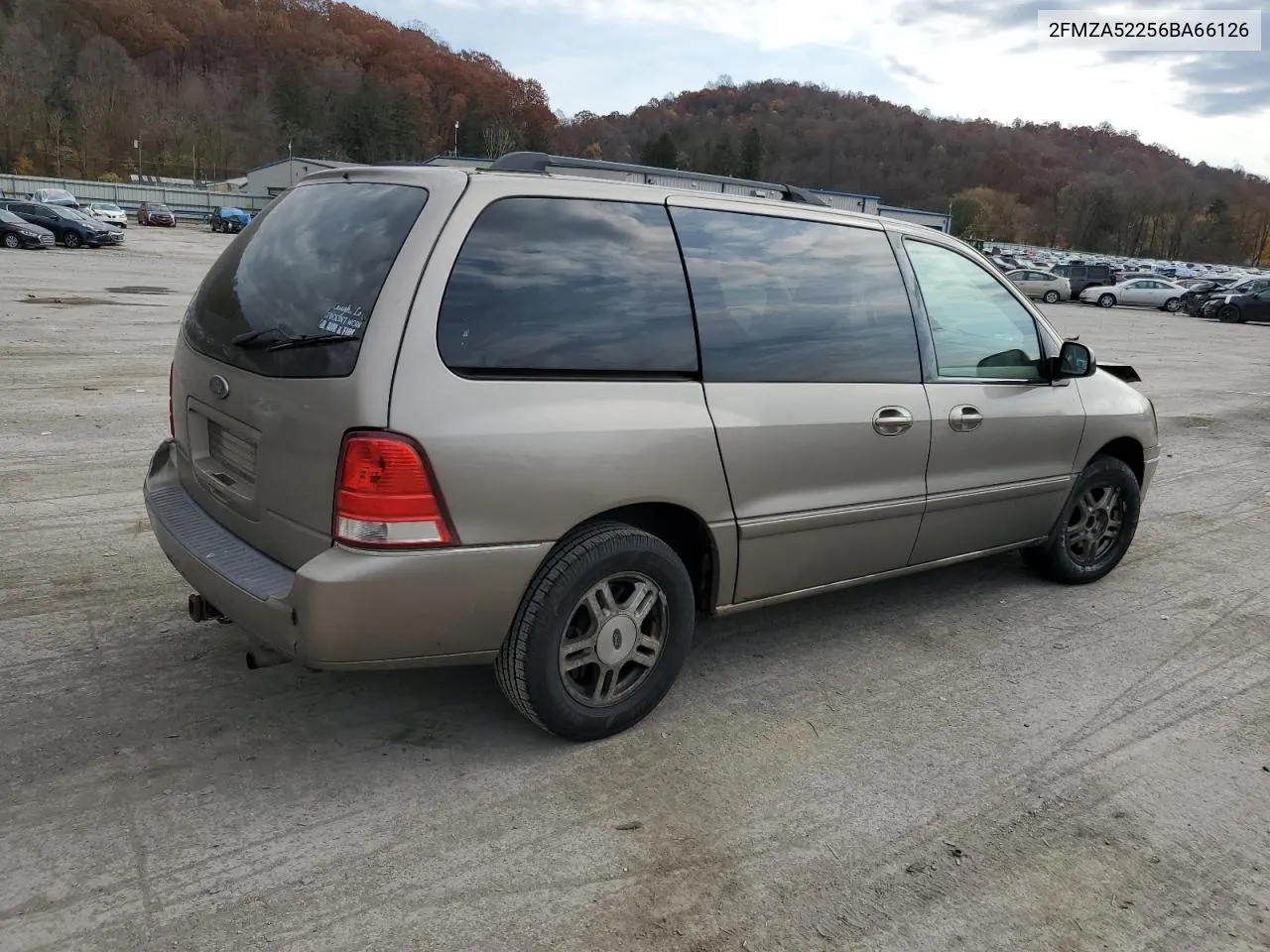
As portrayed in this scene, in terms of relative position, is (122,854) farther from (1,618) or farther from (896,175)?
(896,175)

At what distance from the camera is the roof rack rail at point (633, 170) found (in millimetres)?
3326

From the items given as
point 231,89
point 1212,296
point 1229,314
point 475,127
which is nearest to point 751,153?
point 475,127

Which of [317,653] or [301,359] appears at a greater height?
[301,359]

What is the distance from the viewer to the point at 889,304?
404cm

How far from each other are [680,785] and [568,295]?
1.64 meters

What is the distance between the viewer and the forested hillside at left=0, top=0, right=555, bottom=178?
92.0 metres

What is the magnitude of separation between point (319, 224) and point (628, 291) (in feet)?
3.54

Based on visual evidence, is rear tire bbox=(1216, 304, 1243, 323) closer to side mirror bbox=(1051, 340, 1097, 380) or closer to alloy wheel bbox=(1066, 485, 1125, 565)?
alloy wheel bbox=(1066, 485, 1125, 565)

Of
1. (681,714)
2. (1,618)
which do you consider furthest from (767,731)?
(1,618)

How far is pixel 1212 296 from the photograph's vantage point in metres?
36.2

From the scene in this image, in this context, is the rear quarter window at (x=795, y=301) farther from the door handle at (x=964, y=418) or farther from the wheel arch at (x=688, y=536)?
the wheel arch at (x=688, y=536)

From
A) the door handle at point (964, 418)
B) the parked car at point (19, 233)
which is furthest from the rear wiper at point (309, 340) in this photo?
the parked car at point (19, 233)

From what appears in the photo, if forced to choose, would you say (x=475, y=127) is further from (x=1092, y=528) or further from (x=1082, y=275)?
(x=1092, y=528)

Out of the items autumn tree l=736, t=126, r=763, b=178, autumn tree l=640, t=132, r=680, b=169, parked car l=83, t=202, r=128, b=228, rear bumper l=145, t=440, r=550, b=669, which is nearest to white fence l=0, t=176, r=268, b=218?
parked car l=83, t=202, r=128, b=228
